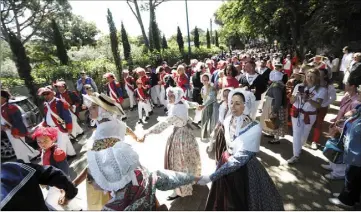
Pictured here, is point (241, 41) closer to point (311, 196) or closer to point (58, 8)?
point (58, 8)

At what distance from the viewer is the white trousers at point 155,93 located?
12.1 m

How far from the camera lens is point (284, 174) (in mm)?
5129

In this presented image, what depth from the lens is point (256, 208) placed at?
9.70ft

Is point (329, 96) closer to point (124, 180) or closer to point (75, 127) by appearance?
point (124, 180)

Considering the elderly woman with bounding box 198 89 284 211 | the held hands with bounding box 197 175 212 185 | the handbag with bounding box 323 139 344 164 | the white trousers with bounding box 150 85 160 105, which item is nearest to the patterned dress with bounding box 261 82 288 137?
the handbag with bounding box 323 139 344 164

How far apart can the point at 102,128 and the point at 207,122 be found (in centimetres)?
395

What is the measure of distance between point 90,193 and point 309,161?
4.32 m

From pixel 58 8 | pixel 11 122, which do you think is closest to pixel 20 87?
pixel 11 122

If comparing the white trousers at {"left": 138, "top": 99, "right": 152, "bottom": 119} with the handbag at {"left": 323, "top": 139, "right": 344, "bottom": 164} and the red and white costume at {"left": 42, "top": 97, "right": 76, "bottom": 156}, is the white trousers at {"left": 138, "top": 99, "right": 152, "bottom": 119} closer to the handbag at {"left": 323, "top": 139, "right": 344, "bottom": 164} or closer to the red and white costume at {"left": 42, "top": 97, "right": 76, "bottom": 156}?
the red and white costume at {"left": 42, "top": 97, "right": 76, "bottom": 156}

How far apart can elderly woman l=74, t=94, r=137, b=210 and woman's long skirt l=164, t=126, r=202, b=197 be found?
1001 mm

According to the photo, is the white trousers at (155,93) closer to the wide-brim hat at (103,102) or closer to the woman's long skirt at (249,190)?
the wide-brim hat at (103,102)

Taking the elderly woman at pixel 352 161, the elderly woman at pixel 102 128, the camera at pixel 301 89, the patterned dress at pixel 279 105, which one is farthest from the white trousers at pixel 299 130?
the elderly woman at pixel 102 128

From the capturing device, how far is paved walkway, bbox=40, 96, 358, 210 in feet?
14.1

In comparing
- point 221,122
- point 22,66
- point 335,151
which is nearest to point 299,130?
point 335,151
